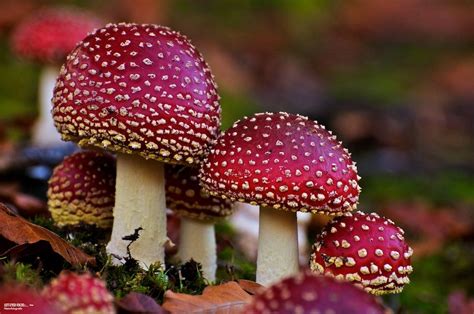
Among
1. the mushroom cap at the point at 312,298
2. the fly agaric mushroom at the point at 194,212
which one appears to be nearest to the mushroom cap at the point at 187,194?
the fly agaric mushroom at the point at 194,212

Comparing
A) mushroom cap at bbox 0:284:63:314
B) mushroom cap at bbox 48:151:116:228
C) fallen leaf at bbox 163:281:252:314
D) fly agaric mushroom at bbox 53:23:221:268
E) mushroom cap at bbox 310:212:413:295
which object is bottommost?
fallen leaf at bbox 163:281:252:314

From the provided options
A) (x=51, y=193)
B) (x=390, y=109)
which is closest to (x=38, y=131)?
(x=51, y=193)

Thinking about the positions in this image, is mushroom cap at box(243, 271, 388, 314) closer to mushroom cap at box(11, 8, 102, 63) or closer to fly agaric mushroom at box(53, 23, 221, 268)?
fly agaric mushroom at box(53, 23, 221, 268)

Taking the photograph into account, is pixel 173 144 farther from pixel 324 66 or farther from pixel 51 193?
pixel 324 66

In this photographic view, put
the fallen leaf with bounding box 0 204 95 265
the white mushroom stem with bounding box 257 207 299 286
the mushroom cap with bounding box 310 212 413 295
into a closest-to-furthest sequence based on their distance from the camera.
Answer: the fallen leaf with bounding box 0 204 95 265
the mushroom cap with bounding box 310 212 413 295
the white mushroom stem with bounding box 257 207 299 286

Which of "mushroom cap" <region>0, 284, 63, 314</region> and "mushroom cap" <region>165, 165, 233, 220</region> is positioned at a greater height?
"mushroom cap" <region>165, 165, 233, 220</region>

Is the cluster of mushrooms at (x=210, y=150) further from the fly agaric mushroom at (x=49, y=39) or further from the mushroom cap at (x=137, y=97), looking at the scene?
the fly agaric mushroom at (x=49, y=39)

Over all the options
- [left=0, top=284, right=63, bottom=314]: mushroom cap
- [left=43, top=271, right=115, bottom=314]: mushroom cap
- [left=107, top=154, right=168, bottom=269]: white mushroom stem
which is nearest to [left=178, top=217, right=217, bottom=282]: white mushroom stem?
[left=107, top=154, right=168, bottom=269]: white mushroom stem
